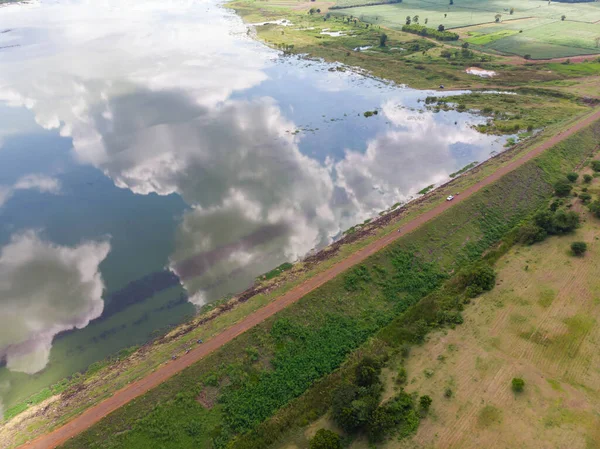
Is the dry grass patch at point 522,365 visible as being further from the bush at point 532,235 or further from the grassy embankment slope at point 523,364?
the bush at point 532,235

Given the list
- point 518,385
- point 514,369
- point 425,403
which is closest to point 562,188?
point 514,369

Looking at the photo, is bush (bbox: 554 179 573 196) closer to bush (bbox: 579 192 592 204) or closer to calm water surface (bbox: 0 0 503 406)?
bush (bbox: 579 192 592 204)

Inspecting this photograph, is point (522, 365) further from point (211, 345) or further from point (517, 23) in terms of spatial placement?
point (517, 23)

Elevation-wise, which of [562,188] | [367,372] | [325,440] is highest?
[562,188]

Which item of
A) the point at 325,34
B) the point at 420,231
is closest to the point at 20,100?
the point at 420,231

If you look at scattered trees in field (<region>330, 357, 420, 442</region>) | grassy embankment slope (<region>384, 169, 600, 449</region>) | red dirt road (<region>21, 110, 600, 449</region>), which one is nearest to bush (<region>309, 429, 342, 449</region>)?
scattered trees in field (<region>330, 357, 420, 442</region>)

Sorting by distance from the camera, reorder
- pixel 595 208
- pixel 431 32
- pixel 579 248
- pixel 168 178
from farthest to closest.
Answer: pixel 431 32
pixel 168 178
pixel 595 208
pixel 579 248

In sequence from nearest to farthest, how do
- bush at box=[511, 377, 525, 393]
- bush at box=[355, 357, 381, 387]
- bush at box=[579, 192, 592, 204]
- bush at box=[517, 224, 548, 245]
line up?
bush at box=[511, 377, 525, 393], bush at box=[355, 357, 381, 387], bush at box=[517, 224, 548, 245], bush at box=[579, 192, 592, 204]
